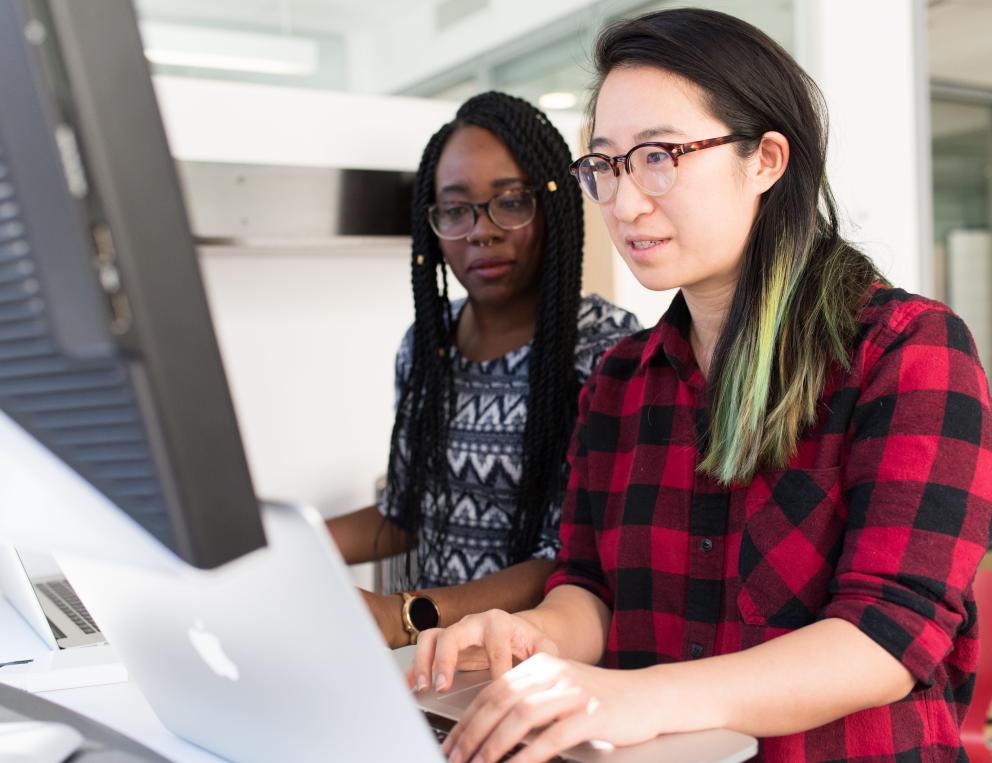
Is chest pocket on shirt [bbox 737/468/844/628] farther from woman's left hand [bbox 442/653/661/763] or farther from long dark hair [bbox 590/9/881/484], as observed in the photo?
woman's left hand [bbox 442/653/661/763]

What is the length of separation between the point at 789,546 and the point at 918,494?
147 millimetres

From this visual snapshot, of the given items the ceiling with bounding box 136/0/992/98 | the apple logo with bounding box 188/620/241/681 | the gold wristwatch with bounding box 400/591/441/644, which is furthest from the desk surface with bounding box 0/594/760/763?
the ceiling with bounding box 136/0/992/98

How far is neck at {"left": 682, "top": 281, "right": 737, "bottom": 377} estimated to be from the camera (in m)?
1.11

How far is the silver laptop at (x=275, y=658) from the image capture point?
1.53 ft

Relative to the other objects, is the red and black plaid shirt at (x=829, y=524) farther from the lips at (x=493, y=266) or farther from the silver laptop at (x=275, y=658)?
the lips at (x=493, y=266)

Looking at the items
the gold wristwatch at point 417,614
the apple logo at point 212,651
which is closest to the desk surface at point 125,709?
the apple logo at point 212,651

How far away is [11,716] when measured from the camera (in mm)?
728

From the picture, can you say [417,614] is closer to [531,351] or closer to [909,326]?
[531,351]

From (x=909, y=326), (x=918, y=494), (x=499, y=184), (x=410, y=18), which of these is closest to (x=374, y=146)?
(x=499, y=184)

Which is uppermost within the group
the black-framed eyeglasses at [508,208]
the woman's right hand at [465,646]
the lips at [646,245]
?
the black-framed eyeglasses at [508,208]

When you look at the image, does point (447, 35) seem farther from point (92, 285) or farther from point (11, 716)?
point (92, 285)

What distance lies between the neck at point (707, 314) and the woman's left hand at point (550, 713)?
48 cm

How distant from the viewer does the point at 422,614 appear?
123 centimetres

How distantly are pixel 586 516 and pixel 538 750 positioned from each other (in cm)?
58
